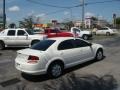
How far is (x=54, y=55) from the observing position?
880cm

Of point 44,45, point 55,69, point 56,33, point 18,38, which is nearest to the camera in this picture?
point 55,69

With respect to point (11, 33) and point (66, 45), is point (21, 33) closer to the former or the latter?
point (11, 33)

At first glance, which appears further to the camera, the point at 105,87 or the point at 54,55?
the point at 54,55

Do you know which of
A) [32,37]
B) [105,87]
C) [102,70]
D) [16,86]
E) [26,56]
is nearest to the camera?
[105,87]

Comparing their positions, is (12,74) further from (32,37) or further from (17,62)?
(32,37)

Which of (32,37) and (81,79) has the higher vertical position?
(32,37)

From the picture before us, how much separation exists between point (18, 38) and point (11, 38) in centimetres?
59

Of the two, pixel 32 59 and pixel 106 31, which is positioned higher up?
pixel 106 31

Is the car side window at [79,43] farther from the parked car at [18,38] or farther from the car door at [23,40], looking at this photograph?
the car door at [23,40]

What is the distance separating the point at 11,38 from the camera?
18.1 meters

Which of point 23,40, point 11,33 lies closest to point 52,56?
point 23,40

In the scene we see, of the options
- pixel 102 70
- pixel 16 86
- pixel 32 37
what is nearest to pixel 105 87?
pixel 102 70

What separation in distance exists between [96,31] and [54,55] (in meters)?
37.5

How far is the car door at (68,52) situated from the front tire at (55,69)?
40cm
